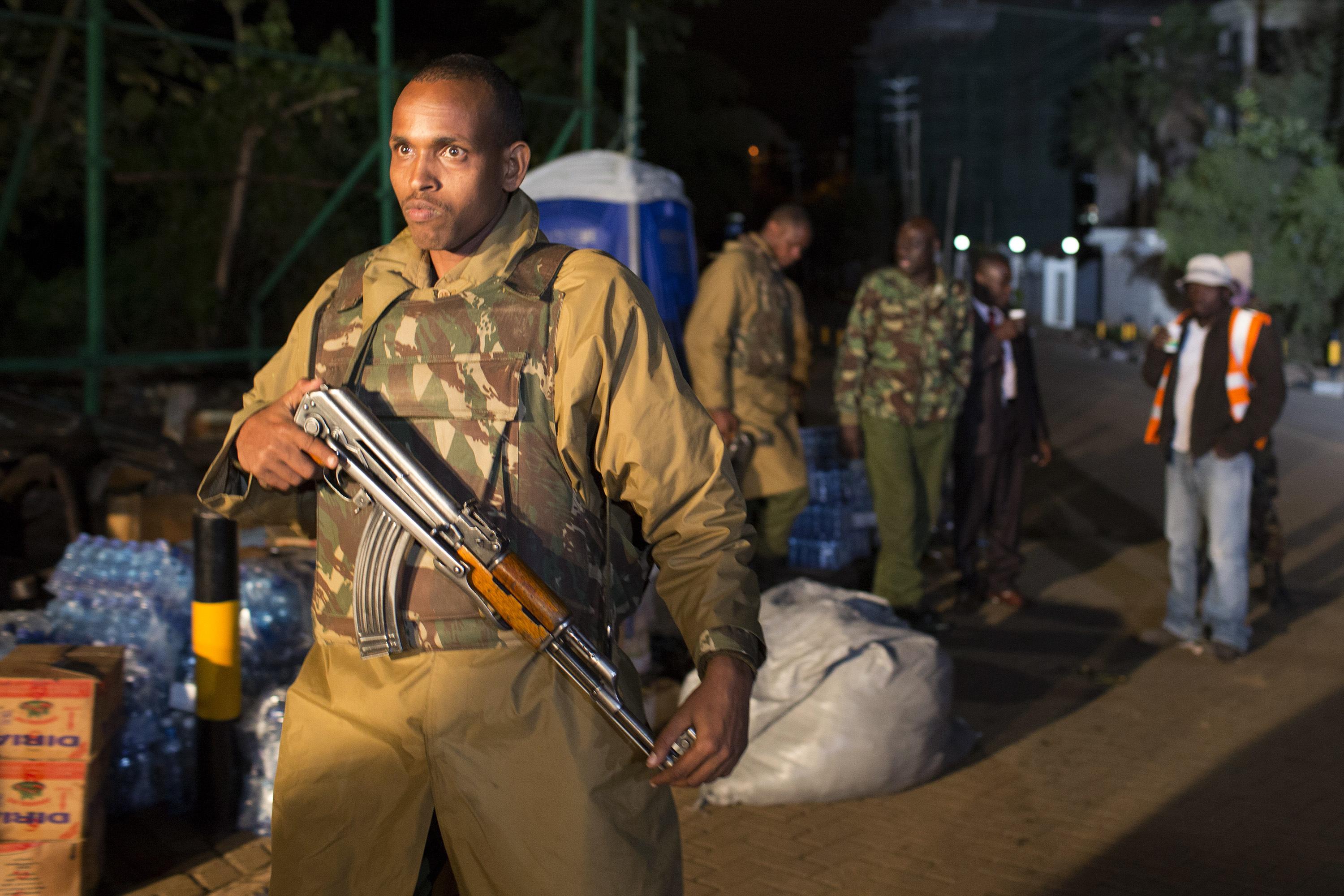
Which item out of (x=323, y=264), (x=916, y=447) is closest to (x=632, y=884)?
(x=916, y=447)

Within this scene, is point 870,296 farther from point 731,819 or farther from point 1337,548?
point 1337,548

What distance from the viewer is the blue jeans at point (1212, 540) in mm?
6195

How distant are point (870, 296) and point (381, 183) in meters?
4.85

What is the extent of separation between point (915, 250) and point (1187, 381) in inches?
55.9

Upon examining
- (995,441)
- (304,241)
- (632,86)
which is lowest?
(995,441)

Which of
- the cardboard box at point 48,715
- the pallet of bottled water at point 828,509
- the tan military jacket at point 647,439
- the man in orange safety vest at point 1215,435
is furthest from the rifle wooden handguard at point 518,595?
the pallet of bottled water at point 828,509

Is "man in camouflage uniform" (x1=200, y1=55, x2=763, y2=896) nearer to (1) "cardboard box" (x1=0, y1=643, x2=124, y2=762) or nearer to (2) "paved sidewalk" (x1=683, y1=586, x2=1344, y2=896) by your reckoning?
(1) "cardboard box" (x1=0, y1=643, x2=124, y2=762)

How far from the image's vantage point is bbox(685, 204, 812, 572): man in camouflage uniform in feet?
20.0

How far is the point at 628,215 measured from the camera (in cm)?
766

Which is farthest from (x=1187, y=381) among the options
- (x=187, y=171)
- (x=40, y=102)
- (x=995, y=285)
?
(x=187, y=171)

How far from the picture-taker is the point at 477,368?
2.08 meters

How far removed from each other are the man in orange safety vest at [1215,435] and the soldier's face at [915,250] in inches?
47.9

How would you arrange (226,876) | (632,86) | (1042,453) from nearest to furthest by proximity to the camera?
(226,876) → (1042,453) → (632,86)

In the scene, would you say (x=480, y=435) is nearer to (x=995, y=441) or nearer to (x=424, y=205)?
(x=424, y=205)
